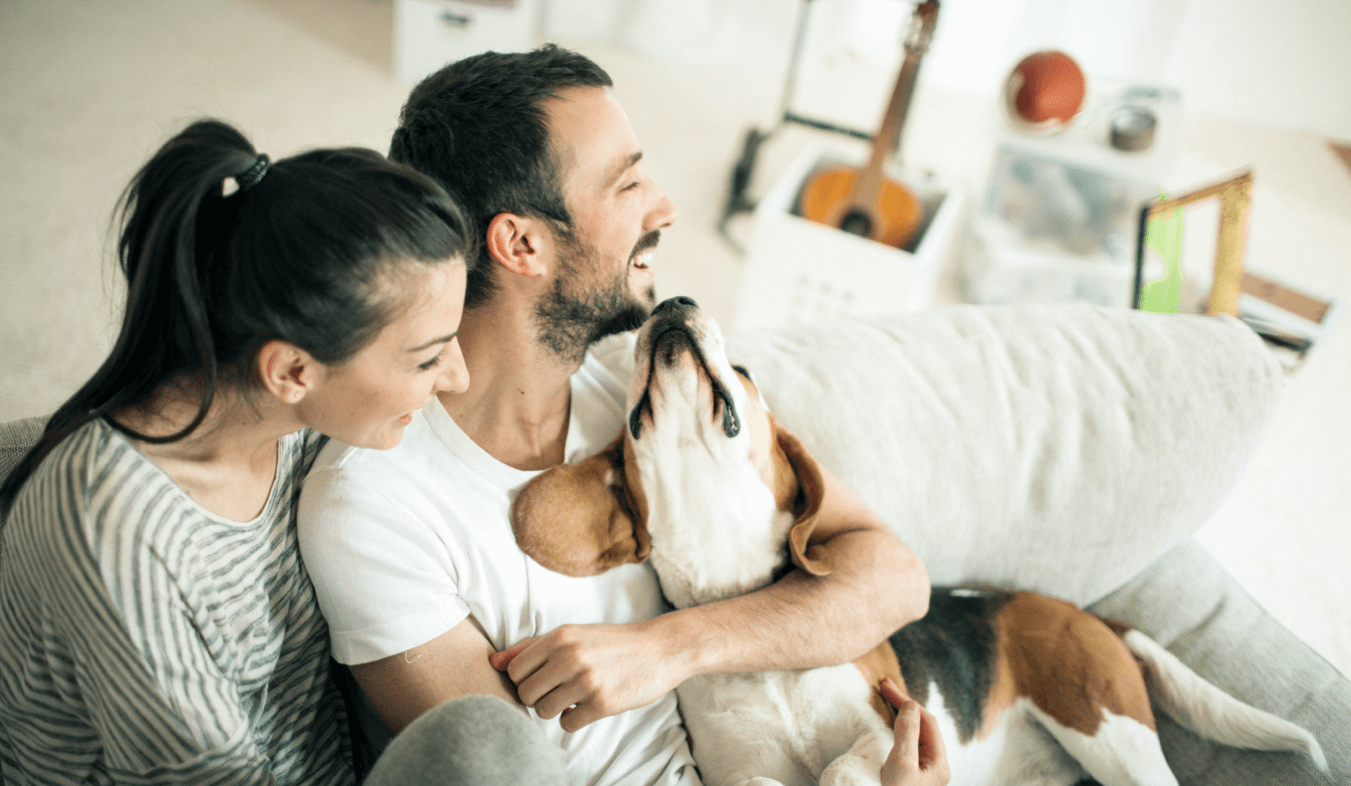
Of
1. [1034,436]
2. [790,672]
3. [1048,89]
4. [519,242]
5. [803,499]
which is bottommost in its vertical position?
[790,672]

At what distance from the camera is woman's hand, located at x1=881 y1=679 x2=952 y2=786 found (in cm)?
110

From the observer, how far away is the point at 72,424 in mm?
885

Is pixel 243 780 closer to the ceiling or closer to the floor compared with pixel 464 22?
closer to the floor

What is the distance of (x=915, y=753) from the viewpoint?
112 cm

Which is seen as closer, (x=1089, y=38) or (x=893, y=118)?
(x=893, y=118)

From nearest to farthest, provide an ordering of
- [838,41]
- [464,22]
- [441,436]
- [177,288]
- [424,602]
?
[177,288] < [424,602] < [441,436] < [464,22] < [838,41]

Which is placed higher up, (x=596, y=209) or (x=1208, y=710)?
(x=596, y=209)

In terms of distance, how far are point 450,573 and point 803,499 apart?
1.82 ft

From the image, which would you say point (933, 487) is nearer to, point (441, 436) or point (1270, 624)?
point (1270, 624)

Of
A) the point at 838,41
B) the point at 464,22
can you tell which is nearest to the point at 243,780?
the point at 464,22

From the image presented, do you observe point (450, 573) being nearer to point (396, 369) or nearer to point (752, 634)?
point (396, 369)

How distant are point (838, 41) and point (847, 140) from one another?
112 cm

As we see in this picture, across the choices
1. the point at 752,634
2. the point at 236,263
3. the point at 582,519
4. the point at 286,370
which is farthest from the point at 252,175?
the point at 752,634

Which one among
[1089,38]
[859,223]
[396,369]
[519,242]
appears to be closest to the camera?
[396,369]
